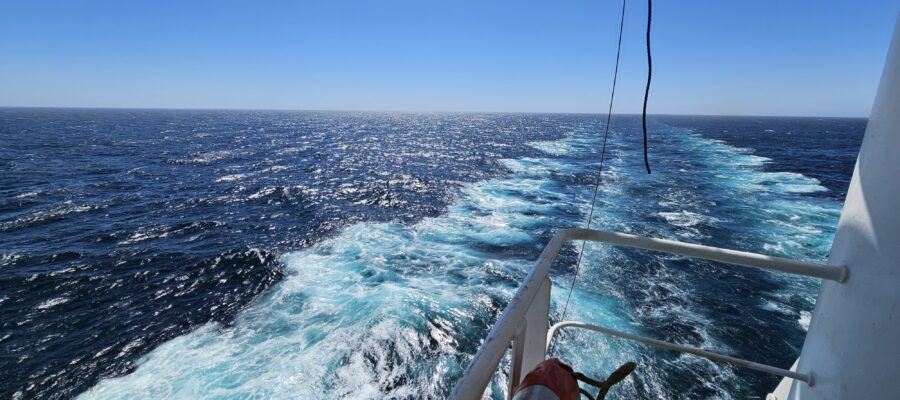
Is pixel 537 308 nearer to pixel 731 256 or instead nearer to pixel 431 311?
pixel 731 256

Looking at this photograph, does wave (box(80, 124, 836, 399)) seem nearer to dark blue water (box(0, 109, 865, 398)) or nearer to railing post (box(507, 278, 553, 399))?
dark blue water (box(0, 109, 865, 398))

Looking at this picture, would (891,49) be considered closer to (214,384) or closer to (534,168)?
(214,384)

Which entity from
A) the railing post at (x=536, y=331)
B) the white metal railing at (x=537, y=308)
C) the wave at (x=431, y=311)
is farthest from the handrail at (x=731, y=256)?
the wave at (x=431, y=311)

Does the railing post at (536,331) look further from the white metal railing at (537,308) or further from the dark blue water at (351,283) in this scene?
the dark blue water at (351,283)

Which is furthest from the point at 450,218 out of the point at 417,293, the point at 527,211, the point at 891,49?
the point at 891,49

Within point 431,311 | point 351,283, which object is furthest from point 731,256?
point 351,283

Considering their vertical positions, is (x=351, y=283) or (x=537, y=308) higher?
(x=537, y=308)
